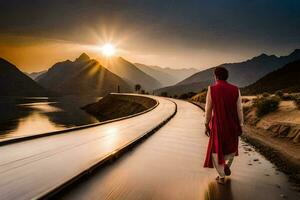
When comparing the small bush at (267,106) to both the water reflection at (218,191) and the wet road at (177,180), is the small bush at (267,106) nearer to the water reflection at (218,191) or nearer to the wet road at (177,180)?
the wet road at (177,180)

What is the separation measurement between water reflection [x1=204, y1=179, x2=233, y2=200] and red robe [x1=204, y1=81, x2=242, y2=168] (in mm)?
476

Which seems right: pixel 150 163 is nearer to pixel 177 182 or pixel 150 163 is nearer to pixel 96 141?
pixel 177 182

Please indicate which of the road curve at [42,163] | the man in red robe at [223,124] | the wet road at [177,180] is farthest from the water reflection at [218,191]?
the road curve at [42,163]

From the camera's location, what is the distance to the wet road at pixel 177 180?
252 inches

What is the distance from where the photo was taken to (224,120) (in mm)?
7340

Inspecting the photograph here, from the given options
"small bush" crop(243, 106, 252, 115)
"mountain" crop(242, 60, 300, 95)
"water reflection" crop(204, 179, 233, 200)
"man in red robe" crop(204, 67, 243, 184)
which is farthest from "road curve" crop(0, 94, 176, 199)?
"mountain" crop(242, 60, 300, 95)

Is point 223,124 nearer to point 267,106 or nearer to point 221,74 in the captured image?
point 221,74

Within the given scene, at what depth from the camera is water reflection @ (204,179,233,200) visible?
621 cm

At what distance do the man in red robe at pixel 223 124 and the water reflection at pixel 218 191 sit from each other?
0.18 metres

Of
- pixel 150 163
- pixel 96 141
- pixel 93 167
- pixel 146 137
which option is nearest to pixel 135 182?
pixel 93 167

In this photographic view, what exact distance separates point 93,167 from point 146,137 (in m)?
7.35

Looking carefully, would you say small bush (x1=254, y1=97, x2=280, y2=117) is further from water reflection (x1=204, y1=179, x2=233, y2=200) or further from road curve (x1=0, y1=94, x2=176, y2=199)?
water reflection (x1=204, y1=179, x2=233, y2=200)

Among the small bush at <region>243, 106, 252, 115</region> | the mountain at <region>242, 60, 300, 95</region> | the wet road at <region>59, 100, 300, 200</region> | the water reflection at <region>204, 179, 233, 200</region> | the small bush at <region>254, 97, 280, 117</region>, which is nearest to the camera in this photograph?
the water reflection at <region>204, 179, 233, 200</region>

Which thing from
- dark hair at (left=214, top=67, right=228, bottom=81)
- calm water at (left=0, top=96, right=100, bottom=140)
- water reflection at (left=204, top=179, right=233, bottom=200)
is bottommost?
calm water at (left=0, top=96, right=100, bottom=140)
